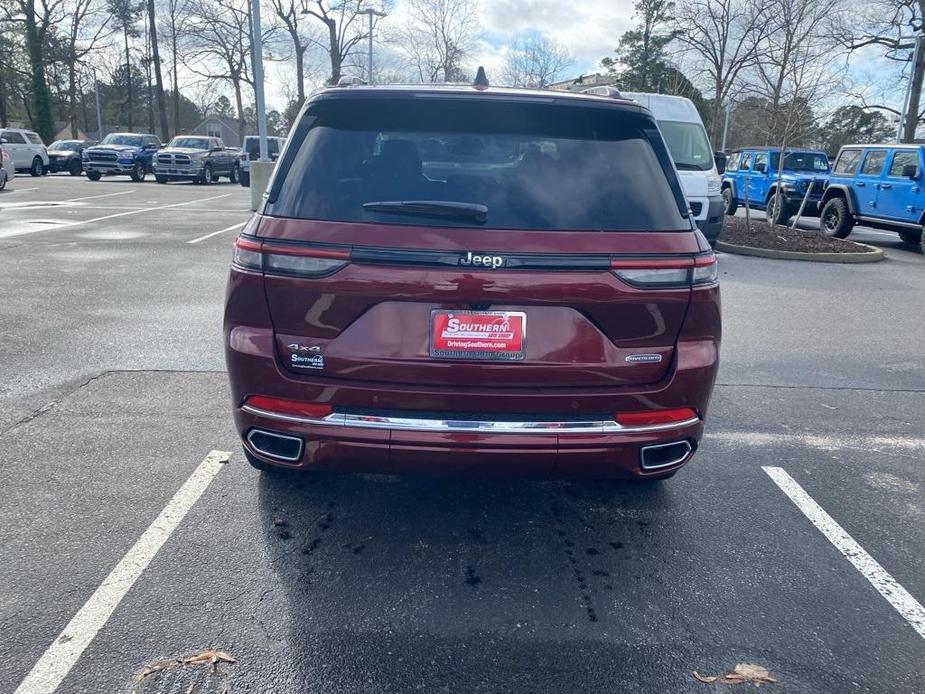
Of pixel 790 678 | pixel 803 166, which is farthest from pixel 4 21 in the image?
pixel 790 678

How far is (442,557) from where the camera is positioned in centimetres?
309

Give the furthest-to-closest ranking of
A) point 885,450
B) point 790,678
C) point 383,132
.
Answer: point 885,450 < point 383,132 < point 790,678

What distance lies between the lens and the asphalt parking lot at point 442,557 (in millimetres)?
2461

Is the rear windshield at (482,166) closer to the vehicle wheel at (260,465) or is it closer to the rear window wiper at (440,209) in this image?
the rear window wiper at (440,209)

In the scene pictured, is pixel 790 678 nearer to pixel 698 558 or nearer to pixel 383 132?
pixel 698 558

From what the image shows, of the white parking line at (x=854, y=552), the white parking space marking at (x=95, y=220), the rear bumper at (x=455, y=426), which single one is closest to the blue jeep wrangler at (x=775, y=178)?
the white parking space marking at (x=95, y=220)

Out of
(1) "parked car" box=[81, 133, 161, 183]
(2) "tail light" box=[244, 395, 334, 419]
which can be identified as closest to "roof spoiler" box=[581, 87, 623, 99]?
(2) "tail light" box=[244, 395, 334, 419]

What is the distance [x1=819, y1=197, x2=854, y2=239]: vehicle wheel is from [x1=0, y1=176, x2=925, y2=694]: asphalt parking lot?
10584 millimetres

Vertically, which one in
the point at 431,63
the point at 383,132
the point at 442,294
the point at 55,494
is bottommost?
the point at 55,494

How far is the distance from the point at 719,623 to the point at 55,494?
3.10 m

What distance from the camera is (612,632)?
264 cm

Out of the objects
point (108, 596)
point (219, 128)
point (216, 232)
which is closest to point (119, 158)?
point (216, 232)

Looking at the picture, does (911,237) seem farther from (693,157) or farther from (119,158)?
(119,158)

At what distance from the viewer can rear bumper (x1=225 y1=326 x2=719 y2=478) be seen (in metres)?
2.65
